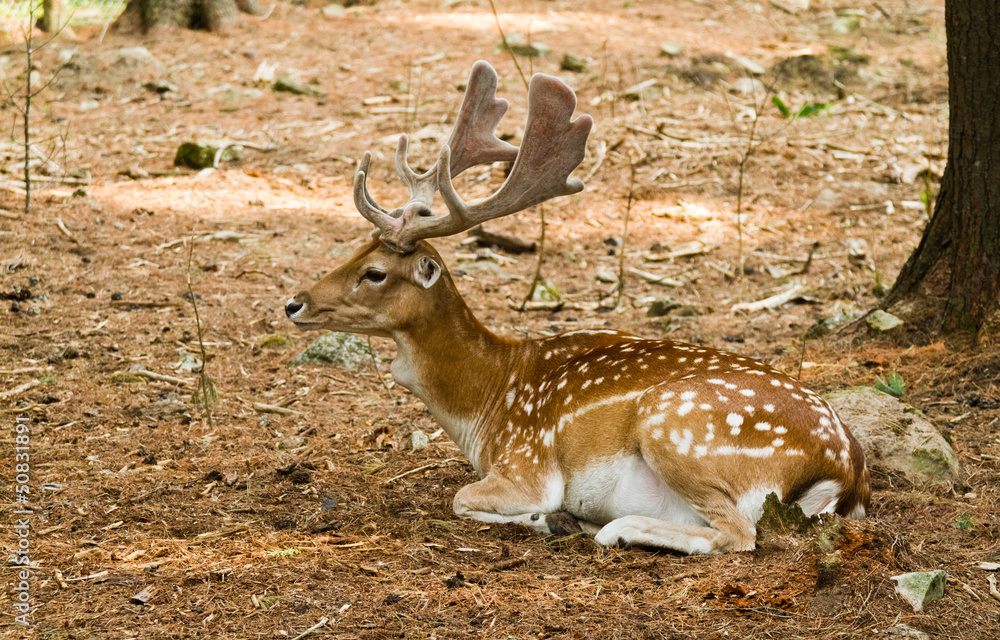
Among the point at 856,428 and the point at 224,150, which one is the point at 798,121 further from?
the point at 856,428

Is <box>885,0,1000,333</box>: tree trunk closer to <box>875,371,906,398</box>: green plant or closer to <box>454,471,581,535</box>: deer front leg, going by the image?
<box>875,371,906,398</box>: green plant

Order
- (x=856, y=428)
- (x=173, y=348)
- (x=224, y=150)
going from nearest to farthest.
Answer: (x=856, y=428) < (x=173, y=348) < (x=224, y=150)

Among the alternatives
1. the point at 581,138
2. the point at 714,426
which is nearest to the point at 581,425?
the point at 714,426

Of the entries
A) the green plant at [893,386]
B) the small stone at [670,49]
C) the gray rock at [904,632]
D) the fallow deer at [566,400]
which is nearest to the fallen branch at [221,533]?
the fallow deer at [566,400]

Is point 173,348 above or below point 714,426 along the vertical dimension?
below

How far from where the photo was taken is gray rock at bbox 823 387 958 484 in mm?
5023

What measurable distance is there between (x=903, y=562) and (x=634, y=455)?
1277mm

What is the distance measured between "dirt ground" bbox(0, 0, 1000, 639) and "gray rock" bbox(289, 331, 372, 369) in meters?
0.09

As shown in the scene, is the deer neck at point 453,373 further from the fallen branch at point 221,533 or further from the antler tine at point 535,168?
the fallen branch at point 221,533

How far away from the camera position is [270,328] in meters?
7.44

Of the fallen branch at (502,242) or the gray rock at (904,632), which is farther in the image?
the fallen branch at (502,242)

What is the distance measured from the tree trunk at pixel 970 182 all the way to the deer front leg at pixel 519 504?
2906 mm

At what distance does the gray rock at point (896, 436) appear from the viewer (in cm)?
502

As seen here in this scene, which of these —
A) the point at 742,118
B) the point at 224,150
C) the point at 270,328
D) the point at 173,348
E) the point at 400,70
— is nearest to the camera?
the point at 173,348
